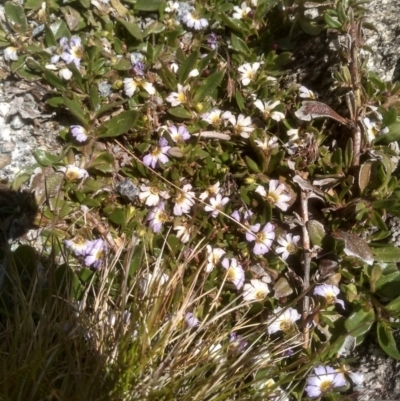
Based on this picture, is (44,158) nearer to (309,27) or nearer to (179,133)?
(179,133)

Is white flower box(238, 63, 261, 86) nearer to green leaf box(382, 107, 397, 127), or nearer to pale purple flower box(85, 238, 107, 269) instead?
green leaf box(382, 107, 397, 127)

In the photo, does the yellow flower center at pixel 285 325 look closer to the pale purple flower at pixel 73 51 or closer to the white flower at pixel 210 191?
the white flower at pixel 210 191

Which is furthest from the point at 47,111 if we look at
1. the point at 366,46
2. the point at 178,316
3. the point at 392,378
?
the point at 392,378

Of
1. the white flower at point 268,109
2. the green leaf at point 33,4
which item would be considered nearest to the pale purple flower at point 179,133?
the white flower at point 268,109

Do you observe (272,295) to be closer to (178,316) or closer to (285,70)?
(178,316)

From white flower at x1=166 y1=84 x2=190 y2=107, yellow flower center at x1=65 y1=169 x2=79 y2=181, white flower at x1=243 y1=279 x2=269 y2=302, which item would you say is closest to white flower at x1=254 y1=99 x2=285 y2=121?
white flower at x1=166 y1=84 x2=190 y2=107
